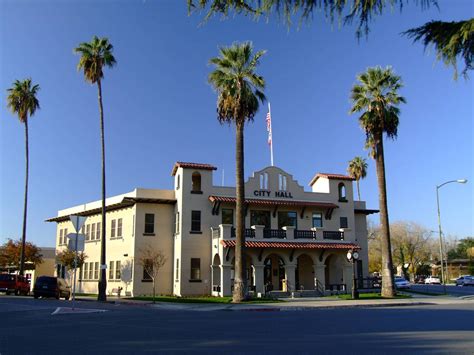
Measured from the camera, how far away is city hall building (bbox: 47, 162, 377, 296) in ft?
127

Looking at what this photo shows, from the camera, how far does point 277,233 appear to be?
39.6 metres

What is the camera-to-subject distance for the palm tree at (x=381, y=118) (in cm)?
3666

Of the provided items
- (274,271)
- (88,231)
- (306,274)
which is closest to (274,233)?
(274,271)

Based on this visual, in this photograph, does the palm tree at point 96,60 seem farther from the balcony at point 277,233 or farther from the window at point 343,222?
the window at point 343,222

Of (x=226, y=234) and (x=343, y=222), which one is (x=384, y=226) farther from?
(x=226, y=234)

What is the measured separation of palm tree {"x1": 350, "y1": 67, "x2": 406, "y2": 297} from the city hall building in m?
3.27

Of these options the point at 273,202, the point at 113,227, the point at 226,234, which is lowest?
the point at 226,234

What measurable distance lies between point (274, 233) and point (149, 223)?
10.00 meters

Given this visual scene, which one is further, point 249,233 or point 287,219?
point 287,219

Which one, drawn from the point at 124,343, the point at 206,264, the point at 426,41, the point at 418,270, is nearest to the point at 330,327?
the point at 124,343

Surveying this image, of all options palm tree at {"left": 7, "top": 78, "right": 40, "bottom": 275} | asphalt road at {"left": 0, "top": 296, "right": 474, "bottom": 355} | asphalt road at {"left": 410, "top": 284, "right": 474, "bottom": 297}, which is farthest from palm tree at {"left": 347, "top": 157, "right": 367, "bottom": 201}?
asphalt road at {"left": 0, "top": 296, "right": 474, "bottom": 355}

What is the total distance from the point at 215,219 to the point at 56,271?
2132 centimetres

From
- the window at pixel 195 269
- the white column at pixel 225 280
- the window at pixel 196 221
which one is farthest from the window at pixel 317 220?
the window at pixel 195 269

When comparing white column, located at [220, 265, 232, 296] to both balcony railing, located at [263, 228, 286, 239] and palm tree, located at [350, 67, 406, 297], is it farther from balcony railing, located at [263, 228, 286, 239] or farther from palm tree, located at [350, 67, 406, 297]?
palm tree, located at [350, 67, 406, 297]
